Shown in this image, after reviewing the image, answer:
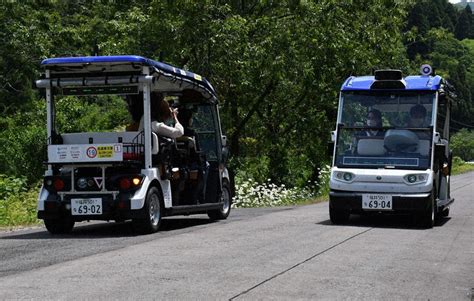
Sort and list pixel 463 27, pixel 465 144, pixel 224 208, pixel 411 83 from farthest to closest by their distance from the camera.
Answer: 1. pixel 463 27
2. pixel 465 144
3. pixel 224 208
4. pixel 411 83

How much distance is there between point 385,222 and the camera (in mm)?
14977

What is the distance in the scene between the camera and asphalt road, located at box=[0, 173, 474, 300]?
23.1 ft

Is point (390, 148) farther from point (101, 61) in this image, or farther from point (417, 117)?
point (101, 61)

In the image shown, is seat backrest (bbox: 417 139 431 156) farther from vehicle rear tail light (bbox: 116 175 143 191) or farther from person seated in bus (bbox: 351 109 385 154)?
vehicle rear tail light (bbox: 116 175 143 191)

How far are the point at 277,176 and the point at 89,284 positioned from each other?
77.8ft

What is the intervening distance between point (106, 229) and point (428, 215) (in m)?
5.80

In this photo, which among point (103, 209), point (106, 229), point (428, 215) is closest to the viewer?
point (103, 209)

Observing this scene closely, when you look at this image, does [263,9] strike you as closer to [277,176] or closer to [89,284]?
[277,176]

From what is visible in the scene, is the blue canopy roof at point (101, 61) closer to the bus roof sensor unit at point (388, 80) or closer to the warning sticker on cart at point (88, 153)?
the warning sticker on cart at point (88, 153)

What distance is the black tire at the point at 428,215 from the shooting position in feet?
45.2

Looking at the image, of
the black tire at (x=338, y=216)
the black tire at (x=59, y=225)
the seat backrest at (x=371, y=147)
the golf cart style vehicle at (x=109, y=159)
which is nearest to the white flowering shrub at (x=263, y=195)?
the black tire at (x=338, y=216)

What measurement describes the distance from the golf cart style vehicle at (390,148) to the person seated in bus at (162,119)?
3.24m

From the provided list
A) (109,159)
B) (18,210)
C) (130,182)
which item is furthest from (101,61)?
(18,210)

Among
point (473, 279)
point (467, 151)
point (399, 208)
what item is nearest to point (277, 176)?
point (399, 208)
